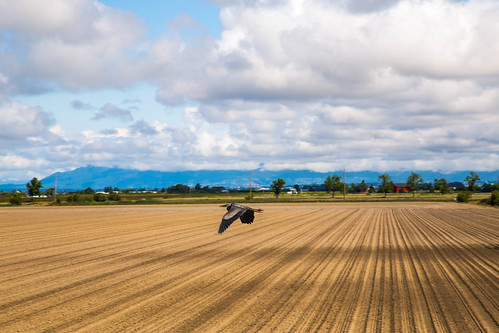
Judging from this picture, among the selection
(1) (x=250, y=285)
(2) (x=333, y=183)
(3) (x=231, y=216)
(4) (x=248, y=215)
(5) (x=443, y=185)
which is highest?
(2) (x=333, y=183)

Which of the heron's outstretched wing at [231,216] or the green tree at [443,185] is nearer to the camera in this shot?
the heron's outstretched wing at [231,216]

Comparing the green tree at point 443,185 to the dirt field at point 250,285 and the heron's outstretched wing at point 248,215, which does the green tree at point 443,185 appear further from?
the dirt field at point 250,285

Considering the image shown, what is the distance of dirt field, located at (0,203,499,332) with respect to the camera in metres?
10.7

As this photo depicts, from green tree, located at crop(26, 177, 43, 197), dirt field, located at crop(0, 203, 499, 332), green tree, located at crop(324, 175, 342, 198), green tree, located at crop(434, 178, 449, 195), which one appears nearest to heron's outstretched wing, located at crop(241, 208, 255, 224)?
dirt field, located at crop(0, 203, 499, 332)

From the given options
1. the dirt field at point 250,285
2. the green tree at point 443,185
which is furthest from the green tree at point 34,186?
the green tree at point 443,185

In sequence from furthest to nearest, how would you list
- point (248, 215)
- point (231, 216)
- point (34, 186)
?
point (34, 186) < point (248, 215) < point (231, 216)

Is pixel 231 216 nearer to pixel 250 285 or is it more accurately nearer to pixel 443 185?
pixel 250 285

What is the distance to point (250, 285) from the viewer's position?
573 inches

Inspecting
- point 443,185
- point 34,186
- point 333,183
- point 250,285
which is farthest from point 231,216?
point 443,185

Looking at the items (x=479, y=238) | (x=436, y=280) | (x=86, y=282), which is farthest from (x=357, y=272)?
(x=479, y=238)

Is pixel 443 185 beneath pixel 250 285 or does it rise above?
above

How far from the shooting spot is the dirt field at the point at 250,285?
35.0ft

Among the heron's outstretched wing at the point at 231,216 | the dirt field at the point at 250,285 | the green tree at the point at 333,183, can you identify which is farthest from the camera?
the green tree at the point at 333,183

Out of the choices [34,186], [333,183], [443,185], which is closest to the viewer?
[34,186]
